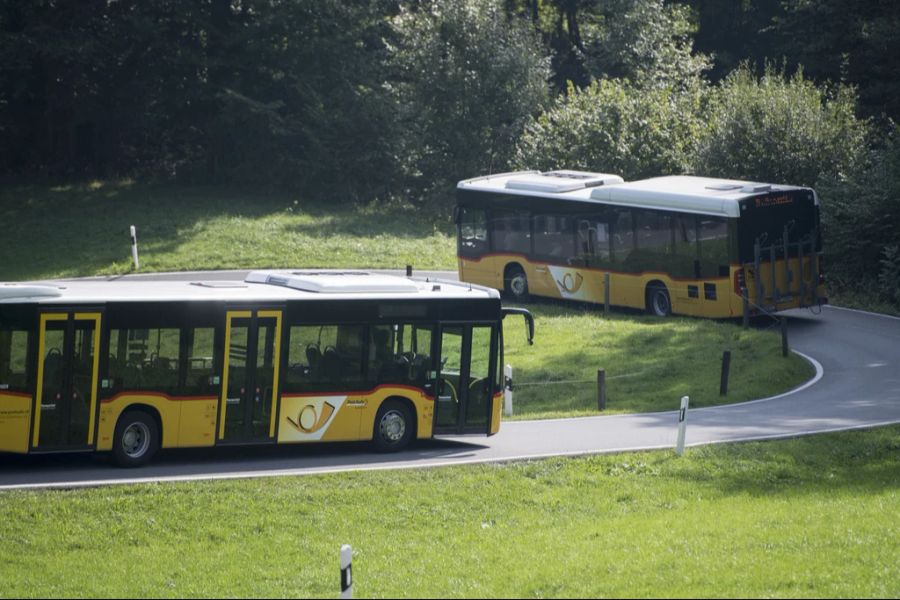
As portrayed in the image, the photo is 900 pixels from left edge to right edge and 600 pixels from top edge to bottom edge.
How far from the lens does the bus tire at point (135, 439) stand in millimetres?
18953

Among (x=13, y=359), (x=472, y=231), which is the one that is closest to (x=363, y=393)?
(x=13, y=359)

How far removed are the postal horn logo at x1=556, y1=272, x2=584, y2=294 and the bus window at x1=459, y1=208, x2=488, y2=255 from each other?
2838mm

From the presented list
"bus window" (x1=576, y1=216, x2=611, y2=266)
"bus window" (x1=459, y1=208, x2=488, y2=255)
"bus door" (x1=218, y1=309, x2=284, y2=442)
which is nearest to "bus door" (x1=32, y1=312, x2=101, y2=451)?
"bus door" (x1=218, y1=309, x2=284, y2=442)

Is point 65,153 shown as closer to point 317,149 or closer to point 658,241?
point 317,149

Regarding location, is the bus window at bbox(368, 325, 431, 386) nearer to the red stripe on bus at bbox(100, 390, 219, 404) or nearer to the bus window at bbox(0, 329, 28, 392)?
the red stripe on bus at bbox(100, 390, 219, 404)

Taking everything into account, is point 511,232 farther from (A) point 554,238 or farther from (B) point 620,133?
(B) point 620,133

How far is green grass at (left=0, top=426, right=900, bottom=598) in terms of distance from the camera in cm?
1324

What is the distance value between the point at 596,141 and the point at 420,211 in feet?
28.1

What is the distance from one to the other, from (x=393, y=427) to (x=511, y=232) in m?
17.4

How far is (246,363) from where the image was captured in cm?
1975

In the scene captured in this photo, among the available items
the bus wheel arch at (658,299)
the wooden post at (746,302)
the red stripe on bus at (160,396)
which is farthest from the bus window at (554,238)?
the red stripe on bus at (160,396)

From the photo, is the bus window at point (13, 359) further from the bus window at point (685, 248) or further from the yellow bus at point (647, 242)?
the bus window at point (685, 248)

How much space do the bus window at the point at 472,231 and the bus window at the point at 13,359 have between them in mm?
21234

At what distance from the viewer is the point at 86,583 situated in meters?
13.9
